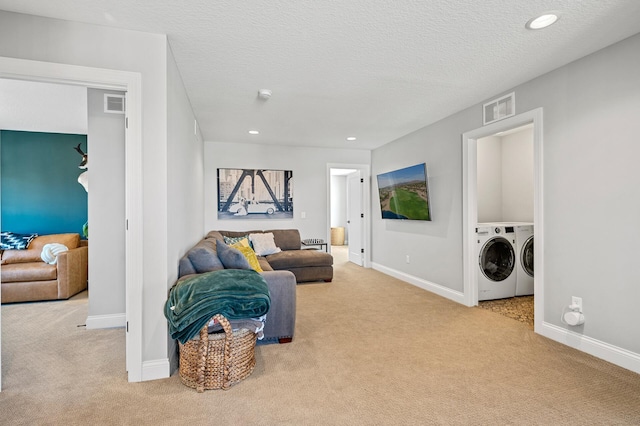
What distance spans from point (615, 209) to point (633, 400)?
130 centimetres

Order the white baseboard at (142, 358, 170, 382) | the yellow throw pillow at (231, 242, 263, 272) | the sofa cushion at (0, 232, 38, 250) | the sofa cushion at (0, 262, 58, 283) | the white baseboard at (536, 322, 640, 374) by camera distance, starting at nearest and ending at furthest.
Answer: the white baseboard at (142, 358, 170, 382)
the white baseboard at (536, 322, 640, 374)
the yellow throw pillow at (231, 242, 263, 272)
the sofa cushion at (0, 262, 58, 283)
the sofa cushion at (0, 232, 38, 250)

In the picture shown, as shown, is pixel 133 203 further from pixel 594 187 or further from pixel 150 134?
pixel 594 187

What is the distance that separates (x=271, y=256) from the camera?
17.0ft

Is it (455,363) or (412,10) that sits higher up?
(412,10)

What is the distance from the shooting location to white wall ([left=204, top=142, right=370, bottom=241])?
19.0 ft

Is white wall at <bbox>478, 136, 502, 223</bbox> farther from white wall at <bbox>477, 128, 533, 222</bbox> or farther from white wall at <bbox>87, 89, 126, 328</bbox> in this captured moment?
white wall at <bbox>87, 89, 126, 328</bbox>

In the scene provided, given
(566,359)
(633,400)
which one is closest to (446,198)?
(566,359)

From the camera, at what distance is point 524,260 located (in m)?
4.35

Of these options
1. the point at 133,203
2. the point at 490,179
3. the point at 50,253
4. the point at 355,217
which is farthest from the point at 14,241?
the point at 490,179

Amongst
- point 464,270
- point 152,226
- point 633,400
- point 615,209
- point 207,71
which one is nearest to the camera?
point 633,400

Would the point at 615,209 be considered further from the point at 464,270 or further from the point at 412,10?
the point at 412,10

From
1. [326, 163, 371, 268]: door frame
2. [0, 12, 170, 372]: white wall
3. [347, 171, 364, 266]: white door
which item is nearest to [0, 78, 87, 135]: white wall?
[0, 12, 170, 372]: white wall

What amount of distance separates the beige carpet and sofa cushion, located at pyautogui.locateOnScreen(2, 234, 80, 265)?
4.35 ft

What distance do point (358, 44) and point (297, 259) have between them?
11.1 feet
